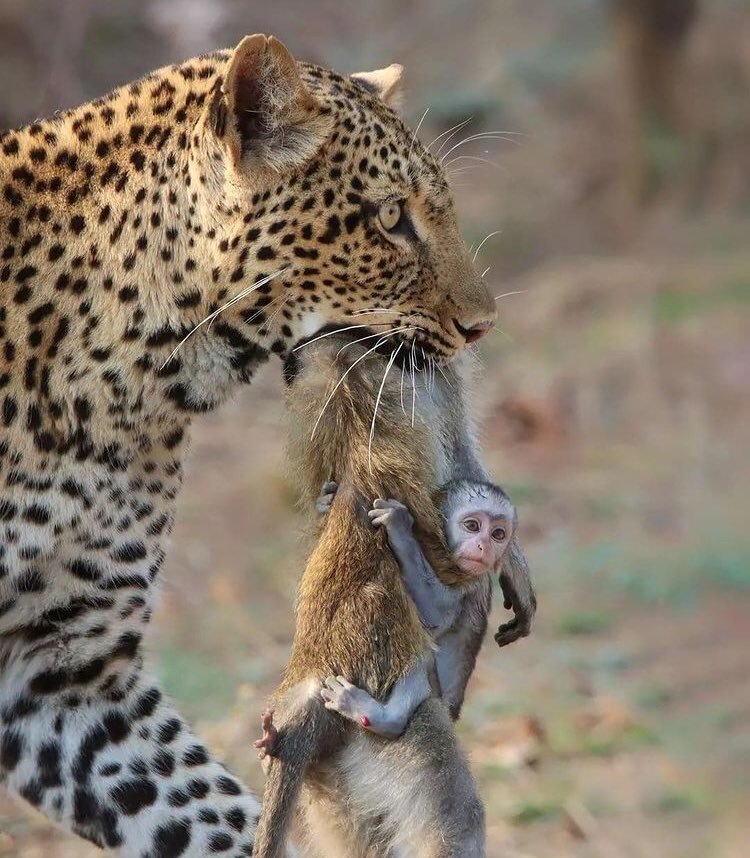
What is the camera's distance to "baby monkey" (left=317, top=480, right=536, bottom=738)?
405 centimetres

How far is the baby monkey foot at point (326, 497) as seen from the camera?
429 cm

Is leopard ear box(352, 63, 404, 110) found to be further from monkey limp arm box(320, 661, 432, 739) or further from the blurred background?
monkey limp arm box(320, 661, 432, 739)

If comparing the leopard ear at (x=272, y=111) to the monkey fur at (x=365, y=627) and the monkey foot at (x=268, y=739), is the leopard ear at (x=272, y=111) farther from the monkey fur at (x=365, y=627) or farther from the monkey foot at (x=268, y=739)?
the monkey foot at (x=268, y=739)

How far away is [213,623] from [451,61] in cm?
962

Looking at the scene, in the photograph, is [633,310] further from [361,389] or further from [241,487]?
[361,389]

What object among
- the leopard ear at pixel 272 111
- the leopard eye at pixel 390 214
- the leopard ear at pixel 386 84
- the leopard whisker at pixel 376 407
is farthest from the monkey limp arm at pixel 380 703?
the leopard ear at pixel 386 84

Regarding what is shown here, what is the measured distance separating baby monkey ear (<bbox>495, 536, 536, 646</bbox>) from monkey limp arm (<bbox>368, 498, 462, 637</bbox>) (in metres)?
0.19

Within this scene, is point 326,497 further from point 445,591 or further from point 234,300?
point 234,300

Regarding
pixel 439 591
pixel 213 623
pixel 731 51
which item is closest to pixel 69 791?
pixel 439 591

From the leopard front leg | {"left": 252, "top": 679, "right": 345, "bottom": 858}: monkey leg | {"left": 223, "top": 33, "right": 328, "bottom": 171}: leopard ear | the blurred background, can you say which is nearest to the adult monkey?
{"left": 252, "top": 679, "right": 345, "bottom": 858}: monkey leg

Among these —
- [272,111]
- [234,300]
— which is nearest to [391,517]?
[234,300]

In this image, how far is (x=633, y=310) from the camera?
1184 centimetres

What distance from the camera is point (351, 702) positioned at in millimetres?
4035

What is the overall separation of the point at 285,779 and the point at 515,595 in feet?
2.67
